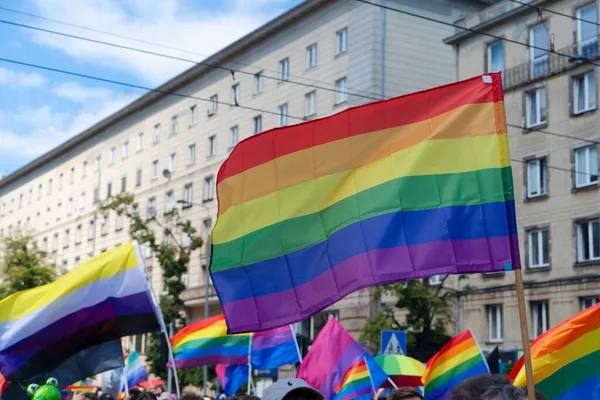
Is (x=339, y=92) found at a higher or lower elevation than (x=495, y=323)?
higher

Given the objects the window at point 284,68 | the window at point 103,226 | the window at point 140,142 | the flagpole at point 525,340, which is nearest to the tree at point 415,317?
the window at point 284,68

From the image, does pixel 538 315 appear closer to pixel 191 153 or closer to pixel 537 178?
pixel 537 178

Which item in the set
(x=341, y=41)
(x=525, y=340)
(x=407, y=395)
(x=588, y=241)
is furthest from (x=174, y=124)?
(x=525, y=340)

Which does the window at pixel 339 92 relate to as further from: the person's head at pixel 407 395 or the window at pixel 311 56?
the person's head at pixel 407 395

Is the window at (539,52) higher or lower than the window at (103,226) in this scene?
higher

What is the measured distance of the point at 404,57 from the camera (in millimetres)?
45250

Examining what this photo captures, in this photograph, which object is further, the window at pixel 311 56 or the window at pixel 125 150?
the window at pixel 125 150

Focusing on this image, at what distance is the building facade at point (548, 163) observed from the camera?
1373 inches

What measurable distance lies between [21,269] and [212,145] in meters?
13.8

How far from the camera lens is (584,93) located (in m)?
35.3

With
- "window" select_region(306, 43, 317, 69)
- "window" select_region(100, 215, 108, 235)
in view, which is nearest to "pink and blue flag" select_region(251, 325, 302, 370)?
"window" select_region(306, 43, 317, 69)

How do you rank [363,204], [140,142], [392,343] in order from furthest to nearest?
[140,142] < [392,343] < [363,204]

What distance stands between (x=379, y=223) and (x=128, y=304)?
5504 millimetres

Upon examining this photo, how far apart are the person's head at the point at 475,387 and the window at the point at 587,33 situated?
31700mm
